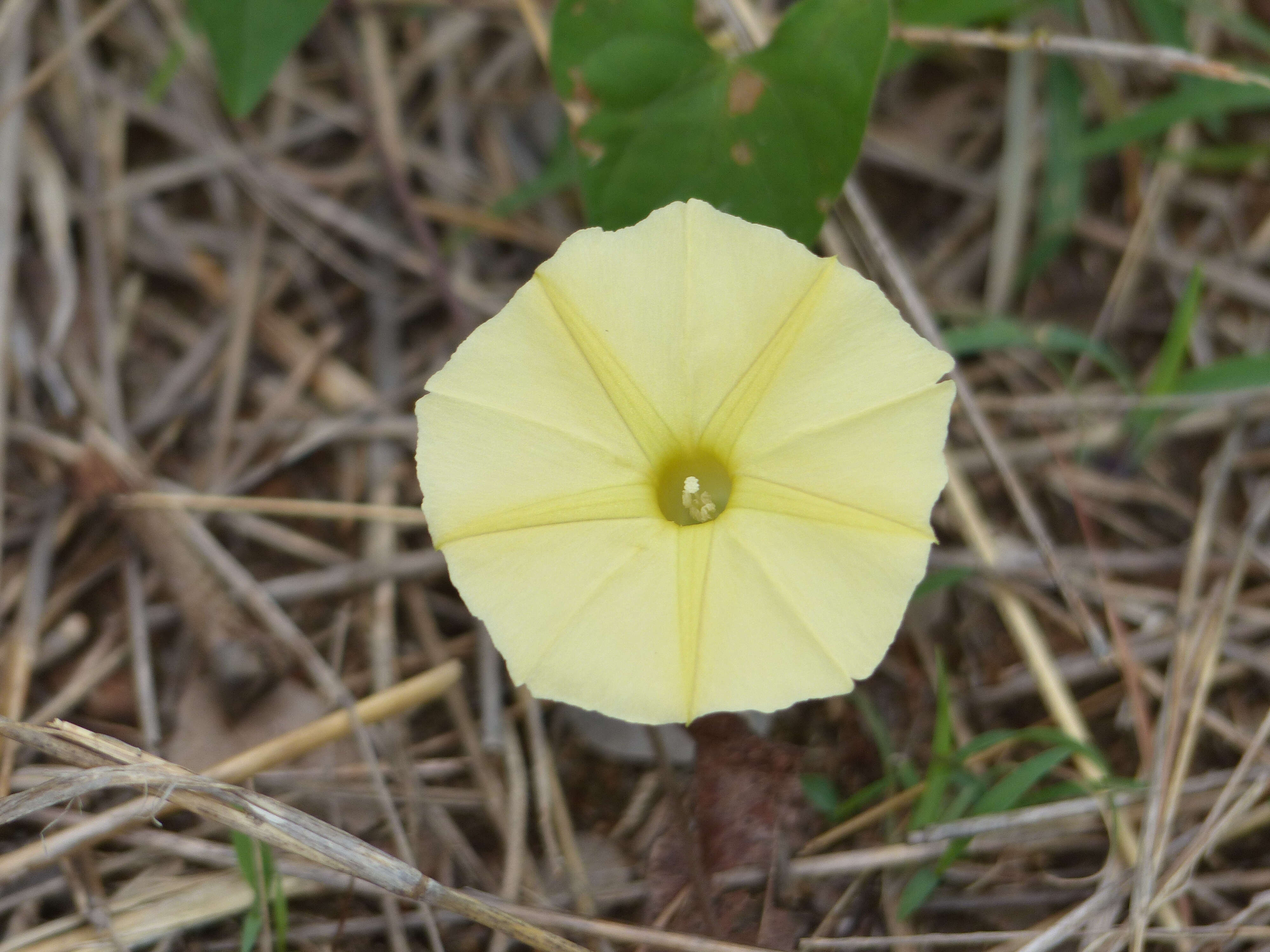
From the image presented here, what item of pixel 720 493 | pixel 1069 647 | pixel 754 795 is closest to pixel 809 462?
pixel 720 493

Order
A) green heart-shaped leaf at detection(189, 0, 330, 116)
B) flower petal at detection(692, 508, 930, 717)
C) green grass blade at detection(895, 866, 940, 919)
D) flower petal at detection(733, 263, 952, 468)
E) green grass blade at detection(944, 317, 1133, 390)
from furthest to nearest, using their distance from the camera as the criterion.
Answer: green grass blade at detection(944, 317, 1133, 390)
green heart-shaped leaf at detection(189, 0, 330, 116)
green grass blade at detection(895, 866, 940, 919)
flower petal at detection(733, 263, 952, 468)
flower petal at detection(692, 508, 930, 717)

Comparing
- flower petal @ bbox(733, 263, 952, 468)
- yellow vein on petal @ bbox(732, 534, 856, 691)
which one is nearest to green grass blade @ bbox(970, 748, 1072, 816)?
yellow vein on petal @ bbox(732, 534, 856, 691)

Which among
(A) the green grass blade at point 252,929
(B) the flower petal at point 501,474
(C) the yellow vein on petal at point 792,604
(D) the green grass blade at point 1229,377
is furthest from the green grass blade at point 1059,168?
(A) the green grass blade at point 252,929

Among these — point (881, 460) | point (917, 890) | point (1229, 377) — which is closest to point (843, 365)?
point (881, 460)

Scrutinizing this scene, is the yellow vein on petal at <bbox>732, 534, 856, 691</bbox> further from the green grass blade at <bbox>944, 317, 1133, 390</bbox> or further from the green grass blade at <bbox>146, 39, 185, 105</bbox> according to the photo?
the green grass blade at <bbox>146, 39, 185, 105</bbox>

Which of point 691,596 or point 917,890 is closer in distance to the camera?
point 691,596

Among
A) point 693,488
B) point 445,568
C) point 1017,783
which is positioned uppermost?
point 693,488

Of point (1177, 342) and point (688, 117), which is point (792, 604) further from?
point (1177, 342)

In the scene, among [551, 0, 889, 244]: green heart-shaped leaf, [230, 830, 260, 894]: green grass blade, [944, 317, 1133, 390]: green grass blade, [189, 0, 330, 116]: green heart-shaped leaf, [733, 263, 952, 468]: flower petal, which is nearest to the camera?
[733, 263, 952, 468]: flower petal
